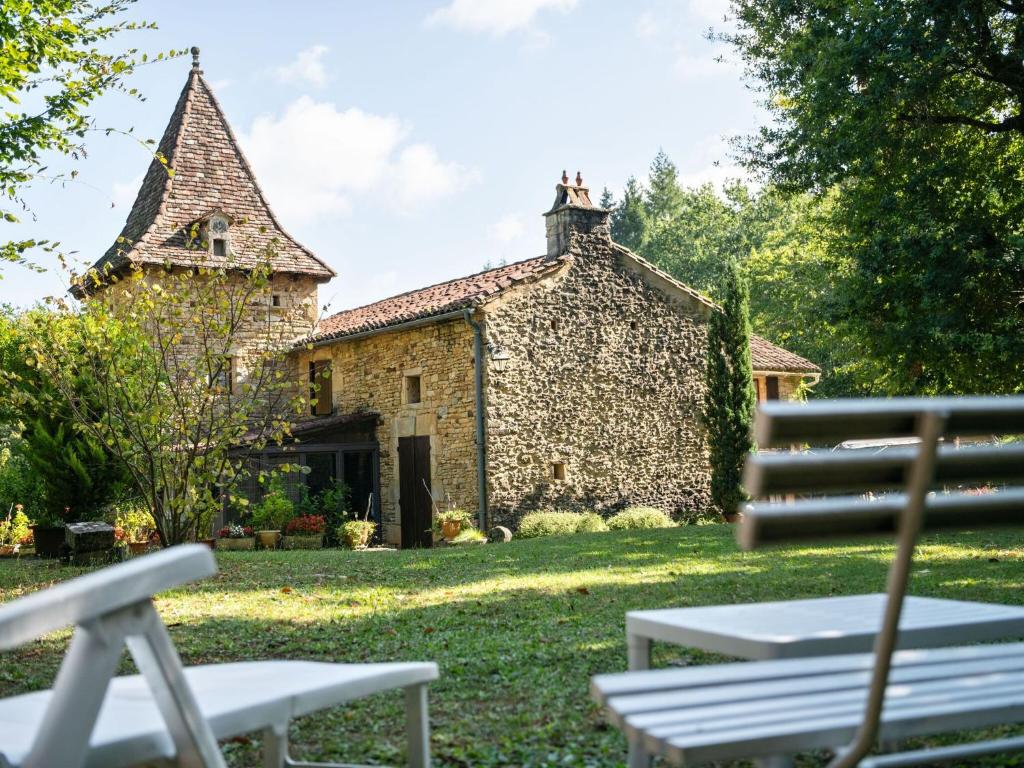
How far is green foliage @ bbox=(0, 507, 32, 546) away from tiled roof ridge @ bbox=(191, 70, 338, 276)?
874 cm

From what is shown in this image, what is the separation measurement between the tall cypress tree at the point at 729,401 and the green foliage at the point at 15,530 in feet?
40.5

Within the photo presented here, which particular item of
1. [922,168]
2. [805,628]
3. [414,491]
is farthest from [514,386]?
[805,628]

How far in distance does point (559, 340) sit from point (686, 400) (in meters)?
3.50

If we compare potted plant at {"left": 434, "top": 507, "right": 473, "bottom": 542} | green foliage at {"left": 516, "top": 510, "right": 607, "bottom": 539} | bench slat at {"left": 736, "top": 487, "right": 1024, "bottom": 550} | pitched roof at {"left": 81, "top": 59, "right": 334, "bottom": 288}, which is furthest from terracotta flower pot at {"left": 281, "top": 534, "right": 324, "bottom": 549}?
bench slat at {"left": 736, "top": 487, "right": 1024, "bottom": 550}

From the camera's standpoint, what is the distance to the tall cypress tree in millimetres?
19500

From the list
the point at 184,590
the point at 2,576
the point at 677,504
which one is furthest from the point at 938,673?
the point at 677,504

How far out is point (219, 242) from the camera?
73.4 feet

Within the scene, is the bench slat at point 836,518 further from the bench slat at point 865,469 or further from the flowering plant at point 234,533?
the flowering plant at point 234,533

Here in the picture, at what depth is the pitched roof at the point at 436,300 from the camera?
58.7 ft

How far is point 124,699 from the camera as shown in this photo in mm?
2121

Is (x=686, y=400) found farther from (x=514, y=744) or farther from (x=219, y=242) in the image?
(x=514, y=744)

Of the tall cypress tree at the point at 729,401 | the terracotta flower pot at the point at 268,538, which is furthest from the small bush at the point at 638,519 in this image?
the terracotta flower pot at the point at 268,538

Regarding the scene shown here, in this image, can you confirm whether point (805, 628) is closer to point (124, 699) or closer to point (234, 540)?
point (124, 699)

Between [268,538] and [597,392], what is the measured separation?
6.61m
